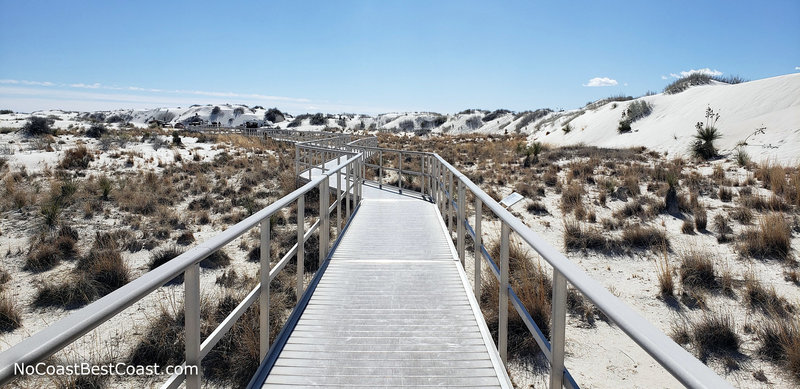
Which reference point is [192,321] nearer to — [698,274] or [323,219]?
[323,219]

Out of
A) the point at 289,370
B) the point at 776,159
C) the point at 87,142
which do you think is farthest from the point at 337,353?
the point at 87,142

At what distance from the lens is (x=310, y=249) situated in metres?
9.03

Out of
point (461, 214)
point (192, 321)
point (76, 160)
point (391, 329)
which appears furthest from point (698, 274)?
point (76, 160)

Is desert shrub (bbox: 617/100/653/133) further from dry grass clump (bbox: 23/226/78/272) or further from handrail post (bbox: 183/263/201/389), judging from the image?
handrail post (bbox: 183/263/201/389)

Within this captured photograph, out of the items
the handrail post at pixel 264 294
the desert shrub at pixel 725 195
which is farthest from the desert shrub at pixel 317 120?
the handrail post at pixel 264 294

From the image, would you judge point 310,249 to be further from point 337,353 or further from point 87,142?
point 87,142

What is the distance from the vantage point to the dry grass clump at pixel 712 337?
5230 mm

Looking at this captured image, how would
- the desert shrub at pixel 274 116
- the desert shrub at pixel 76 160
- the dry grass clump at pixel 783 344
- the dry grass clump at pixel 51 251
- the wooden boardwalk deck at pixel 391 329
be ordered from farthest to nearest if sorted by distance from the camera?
the desert shrub at pixel 274 116, the desert shrub at pixel 76 160, the dry grass clump at pixel 51 251, the dry grass clump at pixel 783 344, the wooden boardwalk deck at pixel 391 329

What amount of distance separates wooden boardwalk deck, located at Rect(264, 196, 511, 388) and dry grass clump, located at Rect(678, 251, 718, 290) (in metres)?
3.67

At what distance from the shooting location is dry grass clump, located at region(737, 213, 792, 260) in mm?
7781

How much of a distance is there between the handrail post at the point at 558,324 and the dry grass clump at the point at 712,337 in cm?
389

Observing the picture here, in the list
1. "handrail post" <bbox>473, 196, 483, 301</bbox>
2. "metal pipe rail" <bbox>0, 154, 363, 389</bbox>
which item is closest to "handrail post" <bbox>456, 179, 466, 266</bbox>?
"handrail post" <bbox>473, 196, 483, 301</bbox>

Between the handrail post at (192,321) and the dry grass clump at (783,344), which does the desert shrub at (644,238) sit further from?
the handrail post at (192,321)

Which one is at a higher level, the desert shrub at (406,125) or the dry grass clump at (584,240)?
the desert shrub at (406,125)
